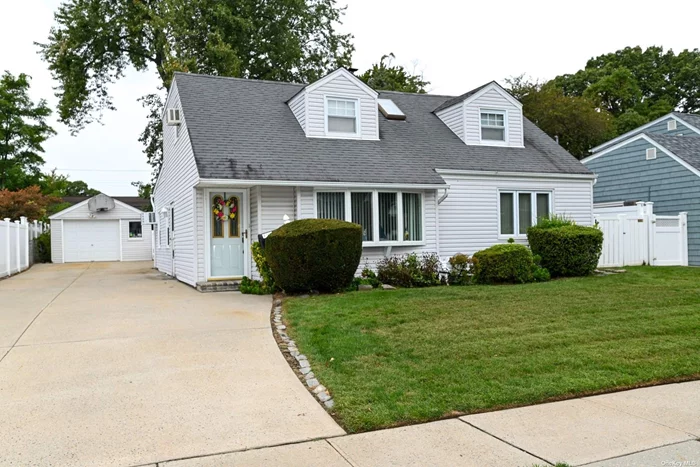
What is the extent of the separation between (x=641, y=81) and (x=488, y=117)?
119ft

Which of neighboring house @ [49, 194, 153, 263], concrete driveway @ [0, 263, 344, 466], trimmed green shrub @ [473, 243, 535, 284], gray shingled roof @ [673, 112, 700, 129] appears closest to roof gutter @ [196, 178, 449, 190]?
trimmed green shrub @ [473, 243, 535, 284]

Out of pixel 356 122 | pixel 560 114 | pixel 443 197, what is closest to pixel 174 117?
pixel 356 122

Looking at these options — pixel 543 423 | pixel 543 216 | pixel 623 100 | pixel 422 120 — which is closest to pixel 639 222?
pixel 543 216

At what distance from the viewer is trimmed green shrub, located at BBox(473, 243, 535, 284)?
39.9ft

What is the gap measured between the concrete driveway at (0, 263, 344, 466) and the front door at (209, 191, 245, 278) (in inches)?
143

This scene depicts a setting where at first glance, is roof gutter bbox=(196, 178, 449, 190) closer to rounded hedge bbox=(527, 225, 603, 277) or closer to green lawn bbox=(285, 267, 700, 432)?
rounded hedge bbox=(527, 225, 603, 277)

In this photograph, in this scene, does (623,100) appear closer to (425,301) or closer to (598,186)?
(598,186)

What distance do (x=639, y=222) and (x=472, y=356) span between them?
12280 mm

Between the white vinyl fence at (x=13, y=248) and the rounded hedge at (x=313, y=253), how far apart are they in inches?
404

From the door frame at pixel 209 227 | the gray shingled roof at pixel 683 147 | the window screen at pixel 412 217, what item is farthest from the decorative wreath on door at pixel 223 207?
the gray shingled roof at pixel 683 147

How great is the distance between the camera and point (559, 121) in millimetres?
29531

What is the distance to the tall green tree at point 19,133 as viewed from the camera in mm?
33469

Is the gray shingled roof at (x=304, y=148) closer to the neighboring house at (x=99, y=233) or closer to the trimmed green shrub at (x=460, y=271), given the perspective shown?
the trimmed green shrub at (x=460, y=271)

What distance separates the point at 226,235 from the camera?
1338 centimetres
